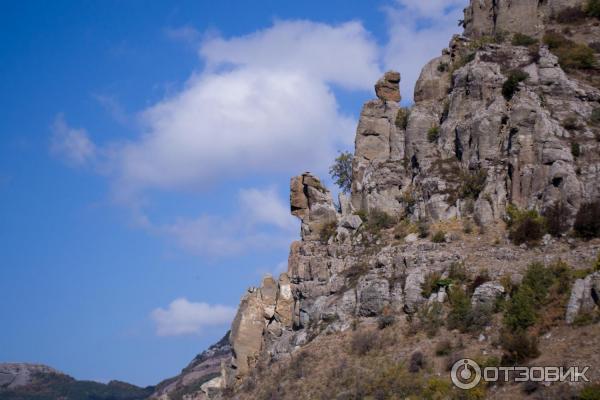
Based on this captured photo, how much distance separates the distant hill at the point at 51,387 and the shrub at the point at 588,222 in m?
115

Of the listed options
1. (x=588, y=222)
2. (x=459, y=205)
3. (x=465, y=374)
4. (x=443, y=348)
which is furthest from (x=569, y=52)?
(x=465, y=374)

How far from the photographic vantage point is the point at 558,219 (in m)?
38.9

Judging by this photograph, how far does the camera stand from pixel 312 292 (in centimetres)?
4597

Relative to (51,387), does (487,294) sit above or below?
below

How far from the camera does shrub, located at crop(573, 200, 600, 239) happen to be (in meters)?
37.8

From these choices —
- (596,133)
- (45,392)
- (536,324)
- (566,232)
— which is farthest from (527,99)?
(45,392)

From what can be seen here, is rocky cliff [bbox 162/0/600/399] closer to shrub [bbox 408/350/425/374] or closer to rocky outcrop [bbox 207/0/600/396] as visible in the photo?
rocky outcrop [bbox 207/0/600/396]

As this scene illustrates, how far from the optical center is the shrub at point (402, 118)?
50.9 metres

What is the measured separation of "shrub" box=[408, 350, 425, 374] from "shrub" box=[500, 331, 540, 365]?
12.4ft

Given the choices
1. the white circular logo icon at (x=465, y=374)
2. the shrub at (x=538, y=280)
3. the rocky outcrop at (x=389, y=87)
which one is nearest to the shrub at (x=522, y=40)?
the rocky outcrop at (x=389, y=87)

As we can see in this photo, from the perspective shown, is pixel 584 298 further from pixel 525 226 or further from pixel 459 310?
pixel 525 226

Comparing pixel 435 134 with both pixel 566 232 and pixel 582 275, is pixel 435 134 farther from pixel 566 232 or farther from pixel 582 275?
pixel 582 275

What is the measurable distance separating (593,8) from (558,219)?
2141 centimetres

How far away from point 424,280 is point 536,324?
684 cm
